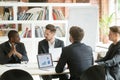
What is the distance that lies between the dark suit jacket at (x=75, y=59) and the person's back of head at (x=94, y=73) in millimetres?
191

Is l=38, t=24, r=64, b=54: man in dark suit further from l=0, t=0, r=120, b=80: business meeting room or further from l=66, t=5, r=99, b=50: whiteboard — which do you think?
l=66, t=5, r=99, b=50: whiteboard

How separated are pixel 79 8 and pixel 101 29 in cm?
154

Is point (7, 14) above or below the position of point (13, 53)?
above

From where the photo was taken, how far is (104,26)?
23.1ft

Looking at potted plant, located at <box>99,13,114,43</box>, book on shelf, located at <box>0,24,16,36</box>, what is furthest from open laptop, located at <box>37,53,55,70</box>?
potted plant, located at <box>99,13,114,43</box>

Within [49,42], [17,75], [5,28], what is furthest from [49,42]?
[5,28]

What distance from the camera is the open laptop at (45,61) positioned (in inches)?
160

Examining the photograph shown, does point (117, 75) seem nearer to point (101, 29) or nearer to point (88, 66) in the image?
point (88, 66)

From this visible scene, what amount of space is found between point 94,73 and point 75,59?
1.07 feet

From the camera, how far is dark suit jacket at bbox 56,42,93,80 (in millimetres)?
3781

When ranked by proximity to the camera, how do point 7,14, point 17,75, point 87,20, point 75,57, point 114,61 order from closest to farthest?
point 17,75, point 75,57, point 114,61, point 87,20, point 7,14

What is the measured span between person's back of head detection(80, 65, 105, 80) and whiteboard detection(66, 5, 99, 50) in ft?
6.75

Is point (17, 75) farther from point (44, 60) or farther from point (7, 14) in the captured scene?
point (7, 14)

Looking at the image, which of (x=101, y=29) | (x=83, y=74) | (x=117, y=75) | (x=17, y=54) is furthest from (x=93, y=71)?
(x=101, y=29)
